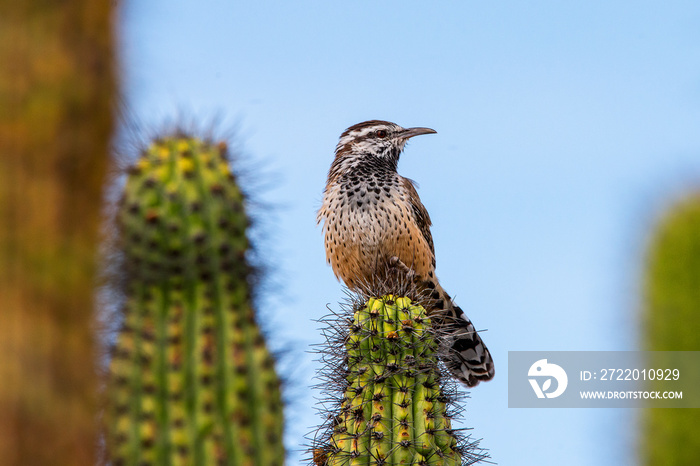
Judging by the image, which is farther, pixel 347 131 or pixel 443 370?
pixel 347 131

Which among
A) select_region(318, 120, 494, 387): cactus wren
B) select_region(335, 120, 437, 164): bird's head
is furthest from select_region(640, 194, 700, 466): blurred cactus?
select_region(335, 120, 437, 164): bird's head

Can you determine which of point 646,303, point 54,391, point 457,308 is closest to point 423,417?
point 646,303

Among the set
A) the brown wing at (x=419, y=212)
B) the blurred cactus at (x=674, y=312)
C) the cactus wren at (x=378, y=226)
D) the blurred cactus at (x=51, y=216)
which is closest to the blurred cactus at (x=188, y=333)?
the blurred cactus at (x=51, y=216)

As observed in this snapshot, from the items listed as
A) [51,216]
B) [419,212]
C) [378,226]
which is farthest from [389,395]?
[419,212]

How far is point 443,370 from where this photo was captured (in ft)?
14.2

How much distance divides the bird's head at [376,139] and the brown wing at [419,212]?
0.82ft

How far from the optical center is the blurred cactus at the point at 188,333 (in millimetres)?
2328

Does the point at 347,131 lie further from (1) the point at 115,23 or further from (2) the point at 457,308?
(1) the point at 115,23

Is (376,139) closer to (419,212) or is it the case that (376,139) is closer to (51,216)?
(419,212)

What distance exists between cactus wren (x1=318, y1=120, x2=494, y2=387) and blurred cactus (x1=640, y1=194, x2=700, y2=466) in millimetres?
3476

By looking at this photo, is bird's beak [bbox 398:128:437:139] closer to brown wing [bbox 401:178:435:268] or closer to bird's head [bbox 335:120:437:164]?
bird's head [bbox 335:120:437:164]

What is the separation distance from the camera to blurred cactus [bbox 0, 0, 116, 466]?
6.26 feet

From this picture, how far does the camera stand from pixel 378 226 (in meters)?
7.03

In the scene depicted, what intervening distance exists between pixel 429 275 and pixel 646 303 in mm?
4408
